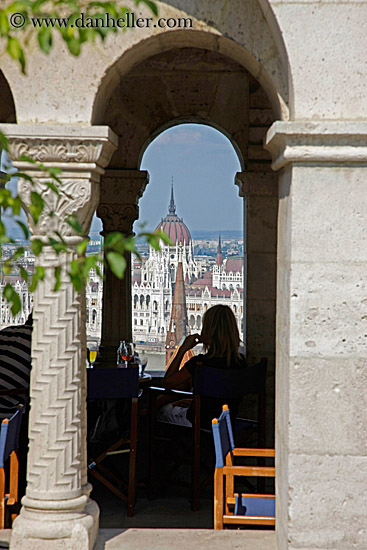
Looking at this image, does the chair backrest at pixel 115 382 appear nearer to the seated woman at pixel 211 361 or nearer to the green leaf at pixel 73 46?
the seated woman at pixel 211 361

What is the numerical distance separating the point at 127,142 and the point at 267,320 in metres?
1.90

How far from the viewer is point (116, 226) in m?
5.85

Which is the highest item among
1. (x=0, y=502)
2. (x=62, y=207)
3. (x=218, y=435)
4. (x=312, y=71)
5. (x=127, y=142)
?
(x=127, y=142)

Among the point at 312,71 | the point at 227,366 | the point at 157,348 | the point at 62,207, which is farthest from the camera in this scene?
the point at 157,348

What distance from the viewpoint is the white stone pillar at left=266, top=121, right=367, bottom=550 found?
8.42 ft

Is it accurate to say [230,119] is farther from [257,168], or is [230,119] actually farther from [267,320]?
[267,320]

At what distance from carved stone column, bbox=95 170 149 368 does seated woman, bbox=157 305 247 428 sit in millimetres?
1405

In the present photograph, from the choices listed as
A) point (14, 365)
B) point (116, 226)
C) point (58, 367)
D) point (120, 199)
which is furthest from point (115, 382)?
point (120, 199)

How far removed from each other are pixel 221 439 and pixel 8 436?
90 cm

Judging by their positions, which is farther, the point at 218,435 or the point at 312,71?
the point at 218,435

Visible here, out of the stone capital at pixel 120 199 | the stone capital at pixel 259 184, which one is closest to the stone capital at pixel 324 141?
the stone capital at pixel 259 184

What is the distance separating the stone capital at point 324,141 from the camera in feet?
8.27

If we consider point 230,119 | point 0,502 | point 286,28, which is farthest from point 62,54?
point 230,119

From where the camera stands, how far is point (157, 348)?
8.88m
